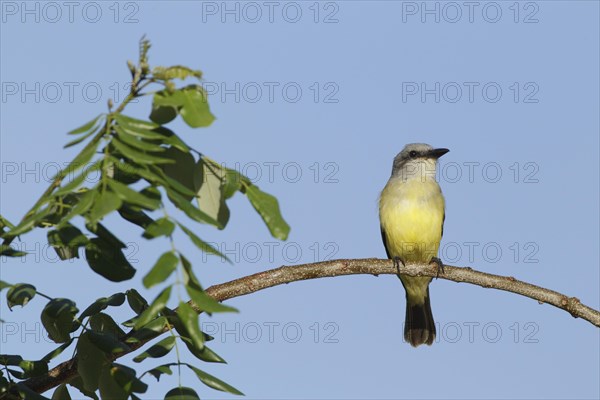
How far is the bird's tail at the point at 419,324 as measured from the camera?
914 centimetres

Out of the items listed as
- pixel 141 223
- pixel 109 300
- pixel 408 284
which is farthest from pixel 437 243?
pixel 141 223

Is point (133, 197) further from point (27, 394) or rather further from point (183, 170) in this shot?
point (27, 394)

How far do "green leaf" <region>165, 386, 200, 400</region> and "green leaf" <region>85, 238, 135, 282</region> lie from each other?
525 mm

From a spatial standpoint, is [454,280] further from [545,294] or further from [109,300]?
[109,300]

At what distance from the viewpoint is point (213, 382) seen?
291 centimetres

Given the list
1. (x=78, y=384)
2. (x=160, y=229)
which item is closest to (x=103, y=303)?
(x=78, y=384)

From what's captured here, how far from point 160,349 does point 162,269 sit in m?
0.89

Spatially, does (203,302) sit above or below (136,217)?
Result: below

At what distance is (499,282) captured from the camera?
4637mm

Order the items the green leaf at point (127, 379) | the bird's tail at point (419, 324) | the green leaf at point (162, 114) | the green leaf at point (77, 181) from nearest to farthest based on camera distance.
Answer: the green leaf at point (77, 181)
the green leaf at point (162, 114)
the green leaf at point (127, 379)
the bird's tail at point (419, 324)

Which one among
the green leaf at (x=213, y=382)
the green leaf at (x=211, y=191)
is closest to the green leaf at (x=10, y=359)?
the green leaf at (x=213, y=382)

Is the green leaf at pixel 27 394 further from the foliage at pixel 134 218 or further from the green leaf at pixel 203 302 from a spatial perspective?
the green leaf at pixel 203 302

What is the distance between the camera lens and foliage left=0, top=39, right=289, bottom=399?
2465mm

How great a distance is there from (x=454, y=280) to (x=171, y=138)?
2602 millimetres
